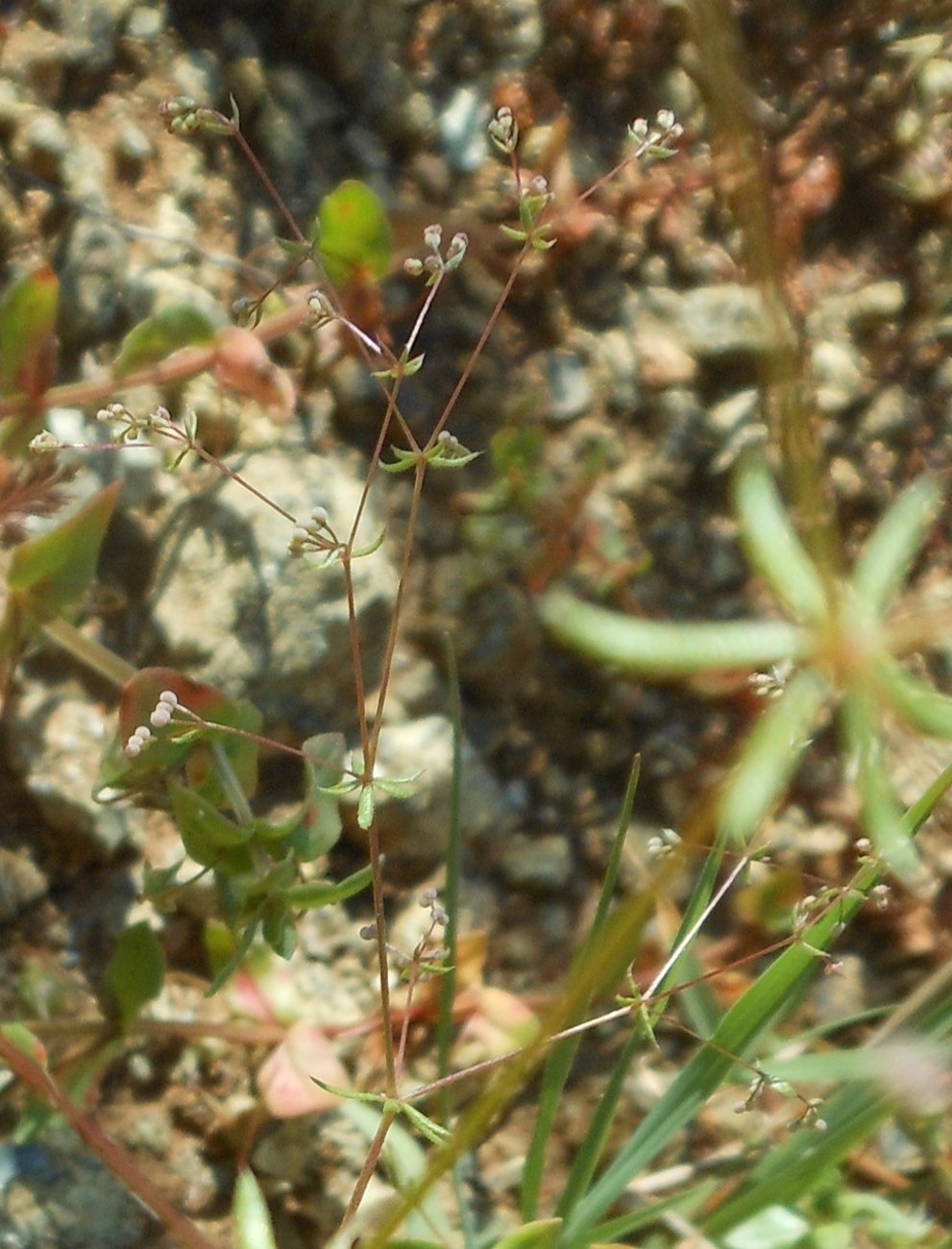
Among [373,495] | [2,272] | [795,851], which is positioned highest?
[2,272]

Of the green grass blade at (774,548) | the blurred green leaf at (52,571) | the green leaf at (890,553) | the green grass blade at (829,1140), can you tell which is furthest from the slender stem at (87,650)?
the green grass blade at (829,1140)

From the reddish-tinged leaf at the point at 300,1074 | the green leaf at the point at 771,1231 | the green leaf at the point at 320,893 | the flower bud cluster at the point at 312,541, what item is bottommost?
the green leaf at the point at 771,1231

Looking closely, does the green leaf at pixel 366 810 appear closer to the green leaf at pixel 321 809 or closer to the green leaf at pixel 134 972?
the green leaf at pixel 321 809

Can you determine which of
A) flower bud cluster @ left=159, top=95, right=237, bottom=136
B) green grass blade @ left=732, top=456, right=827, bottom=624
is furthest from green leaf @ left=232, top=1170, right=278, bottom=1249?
flower bud cluster @ left=159, top=95, right=237, bottom=136

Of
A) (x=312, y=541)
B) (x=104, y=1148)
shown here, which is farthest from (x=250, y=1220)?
(x=312, y=541)

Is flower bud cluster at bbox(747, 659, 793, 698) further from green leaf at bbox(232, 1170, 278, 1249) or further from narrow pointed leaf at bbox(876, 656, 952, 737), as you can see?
green leaf at bbox(232, 1170, 278, 1249)

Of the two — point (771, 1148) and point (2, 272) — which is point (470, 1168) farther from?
point (2, 272)

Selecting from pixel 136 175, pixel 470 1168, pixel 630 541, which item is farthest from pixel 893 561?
pixel 136 175

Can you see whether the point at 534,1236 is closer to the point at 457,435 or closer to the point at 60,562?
the point at 60,562
